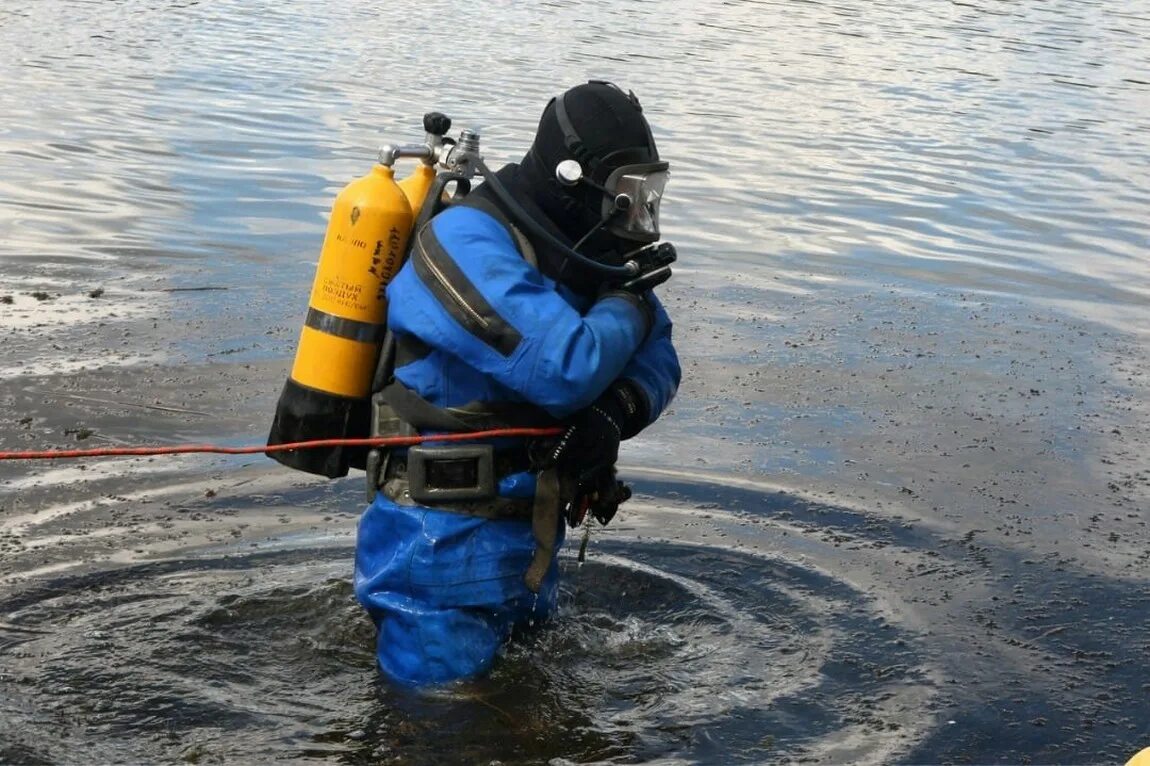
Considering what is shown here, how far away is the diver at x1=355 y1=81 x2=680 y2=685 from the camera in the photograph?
12.5ft

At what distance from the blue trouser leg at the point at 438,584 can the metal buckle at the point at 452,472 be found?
78 millimetres

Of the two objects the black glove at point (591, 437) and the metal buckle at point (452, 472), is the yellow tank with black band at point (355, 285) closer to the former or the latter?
the metal buckle at point (452, 472)

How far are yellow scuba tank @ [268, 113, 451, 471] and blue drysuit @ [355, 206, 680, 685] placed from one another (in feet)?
0.48

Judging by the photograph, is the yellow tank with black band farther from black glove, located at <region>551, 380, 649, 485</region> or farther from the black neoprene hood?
black glove, located at <region>551, 380, 649, 485</region>

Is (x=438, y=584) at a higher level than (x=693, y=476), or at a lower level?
higher

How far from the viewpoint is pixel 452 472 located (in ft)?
13.2

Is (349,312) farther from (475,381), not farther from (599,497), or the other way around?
(599,497)

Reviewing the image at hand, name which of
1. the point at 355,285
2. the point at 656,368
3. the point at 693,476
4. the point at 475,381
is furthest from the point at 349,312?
the point at 693,476

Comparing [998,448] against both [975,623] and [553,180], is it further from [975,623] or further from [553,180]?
[553,180]

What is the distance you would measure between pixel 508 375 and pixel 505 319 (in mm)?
140

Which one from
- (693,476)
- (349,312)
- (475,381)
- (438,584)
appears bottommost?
(693,476)

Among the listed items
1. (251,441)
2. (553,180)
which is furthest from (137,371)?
(553,180)

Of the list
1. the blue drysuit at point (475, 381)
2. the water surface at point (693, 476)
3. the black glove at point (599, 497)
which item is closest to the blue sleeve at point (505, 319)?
the blue drysuit at point (475, 381)

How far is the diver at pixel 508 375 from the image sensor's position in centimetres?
380
